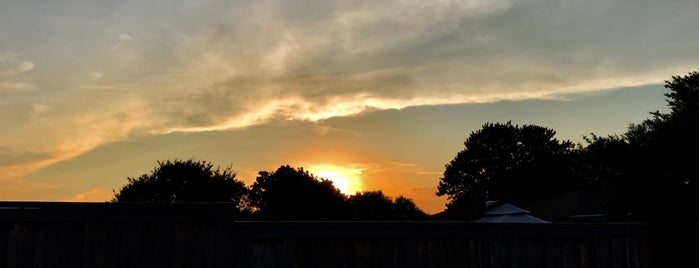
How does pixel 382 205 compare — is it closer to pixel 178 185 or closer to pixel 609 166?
pixel 178 185

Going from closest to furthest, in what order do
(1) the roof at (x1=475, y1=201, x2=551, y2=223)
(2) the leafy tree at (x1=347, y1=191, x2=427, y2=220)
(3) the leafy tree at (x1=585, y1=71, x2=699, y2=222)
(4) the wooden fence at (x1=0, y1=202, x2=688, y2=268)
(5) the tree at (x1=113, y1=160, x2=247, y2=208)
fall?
(4) the wooden fence at (x1=0, y1=202, x2=688, y2=268)
(3) the leafy tree at (x1=585, y1=71, x2=699, y2=222)
(1) the roof at (x1=475, y1=201, x2=551, y2=223)
(5) the tree at (x1=113, y1=160, x2=247, y2=208)
(2) the leafy tree at (x1=347, y1=191, x2=427, y2=220)

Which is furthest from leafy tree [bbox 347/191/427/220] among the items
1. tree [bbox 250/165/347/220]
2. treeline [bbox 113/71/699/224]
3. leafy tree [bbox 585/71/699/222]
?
leafy tree [bbox 585/71/699/222]

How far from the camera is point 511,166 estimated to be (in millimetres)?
88812

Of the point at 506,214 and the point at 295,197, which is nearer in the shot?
the point at 506,214

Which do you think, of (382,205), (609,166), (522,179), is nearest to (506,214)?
(609,166)

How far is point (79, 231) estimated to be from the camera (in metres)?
5.16

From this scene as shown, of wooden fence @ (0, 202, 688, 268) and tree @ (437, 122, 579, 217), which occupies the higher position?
tree @ (437, 122, 579, 217)

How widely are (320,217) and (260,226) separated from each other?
60238 millimetres

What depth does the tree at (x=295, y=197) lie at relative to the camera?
64688mm

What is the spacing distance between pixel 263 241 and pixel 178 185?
2236 inches

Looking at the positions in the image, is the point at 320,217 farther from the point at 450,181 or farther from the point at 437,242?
the point at 437,242

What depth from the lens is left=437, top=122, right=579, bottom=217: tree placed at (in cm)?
8562

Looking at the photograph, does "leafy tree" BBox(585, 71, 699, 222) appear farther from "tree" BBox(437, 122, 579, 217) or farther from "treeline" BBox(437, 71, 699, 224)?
"tree" BBox(437, 122, 579, 217)

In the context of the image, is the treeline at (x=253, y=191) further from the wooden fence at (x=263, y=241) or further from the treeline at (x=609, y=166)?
the wooden fence at (x=263, y=241)
